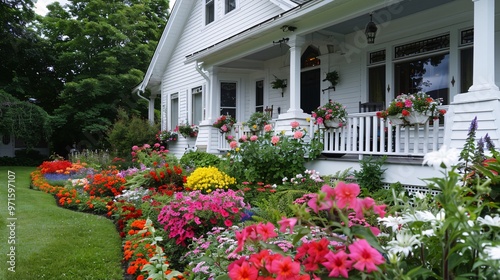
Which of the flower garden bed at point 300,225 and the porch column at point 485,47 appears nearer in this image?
the flower garden bed at point 300,225

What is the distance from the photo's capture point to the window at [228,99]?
11453mm

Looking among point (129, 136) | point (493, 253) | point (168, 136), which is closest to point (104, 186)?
point (129, 136)

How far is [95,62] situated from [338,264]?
72.9 ft

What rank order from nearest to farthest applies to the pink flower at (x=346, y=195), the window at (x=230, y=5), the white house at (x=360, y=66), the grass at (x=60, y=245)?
the pink flower at (x=346, y=195) < the grass at (x=60, y=245) < the white house at (x=360, y=66) < the window at (x=230, y=5)

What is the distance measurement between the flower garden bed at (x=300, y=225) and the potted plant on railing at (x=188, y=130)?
79.5 inches

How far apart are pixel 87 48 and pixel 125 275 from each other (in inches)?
797

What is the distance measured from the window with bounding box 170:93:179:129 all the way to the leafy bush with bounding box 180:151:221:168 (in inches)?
208

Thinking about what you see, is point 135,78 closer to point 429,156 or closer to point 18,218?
point 18,218

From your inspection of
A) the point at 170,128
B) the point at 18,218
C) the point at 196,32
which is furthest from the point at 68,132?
the point at 18,218

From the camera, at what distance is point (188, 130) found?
12266mm

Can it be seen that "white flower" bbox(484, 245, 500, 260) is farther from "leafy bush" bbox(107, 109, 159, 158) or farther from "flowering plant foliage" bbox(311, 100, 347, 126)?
"leafy bush" bbox(107, 109, 159, 158)

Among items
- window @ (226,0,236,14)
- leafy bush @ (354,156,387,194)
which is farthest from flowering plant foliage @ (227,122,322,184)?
window @ (226,0,236,14)

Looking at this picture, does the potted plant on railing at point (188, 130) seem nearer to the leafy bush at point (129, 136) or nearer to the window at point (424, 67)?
the leafy bush at point (129, 136)

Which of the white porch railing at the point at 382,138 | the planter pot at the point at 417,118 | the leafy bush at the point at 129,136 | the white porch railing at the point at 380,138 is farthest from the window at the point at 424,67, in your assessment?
the leafy bush at the point at 129,136
